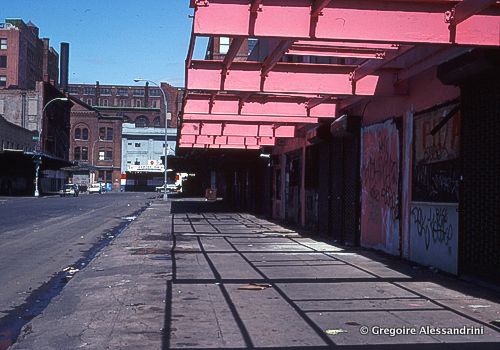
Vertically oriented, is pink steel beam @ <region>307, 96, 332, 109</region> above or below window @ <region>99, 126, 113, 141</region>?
below

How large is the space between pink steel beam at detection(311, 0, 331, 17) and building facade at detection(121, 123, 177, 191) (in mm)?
102610

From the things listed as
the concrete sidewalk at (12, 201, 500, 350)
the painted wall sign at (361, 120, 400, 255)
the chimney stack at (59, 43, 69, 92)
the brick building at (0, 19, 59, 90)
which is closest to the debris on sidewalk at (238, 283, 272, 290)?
the concrete sidewalk at (12, 201, 500, 350)

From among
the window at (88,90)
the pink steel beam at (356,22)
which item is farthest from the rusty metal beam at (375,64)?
the window at (88,90)

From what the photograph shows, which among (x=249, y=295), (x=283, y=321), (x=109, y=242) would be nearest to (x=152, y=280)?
(x=249, y=295)

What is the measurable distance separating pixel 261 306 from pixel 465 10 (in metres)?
5.05

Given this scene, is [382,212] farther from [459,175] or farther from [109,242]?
[109,242]

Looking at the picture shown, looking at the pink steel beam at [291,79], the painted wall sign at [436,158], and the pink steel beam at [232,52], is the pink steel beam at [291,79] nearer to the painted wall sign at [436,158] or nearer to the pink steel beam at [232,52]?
the pink steel beam at [232,52]

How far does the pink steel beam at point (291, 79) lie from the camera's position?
14.4 metres

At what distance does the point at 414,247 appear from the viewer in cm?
1379

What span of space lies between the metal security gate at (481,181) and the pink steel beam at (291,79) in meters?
3.81

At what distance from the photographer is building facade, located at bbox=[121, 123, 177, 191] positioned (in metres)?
112

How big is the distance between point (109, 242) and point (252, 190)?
2191 cm

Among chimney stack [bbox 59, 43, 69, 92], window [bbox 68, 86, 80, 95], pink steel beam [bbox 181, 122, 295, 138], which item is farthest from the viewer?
window [bbox 68, 86, 80, 95]

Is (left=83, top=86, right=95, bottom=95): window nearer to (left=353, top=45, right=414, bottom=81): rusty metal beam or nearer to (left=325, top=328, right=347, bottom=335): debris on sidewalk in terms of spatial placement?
(left=353, top=45, right=414, bottom=81): rusty metal beam
